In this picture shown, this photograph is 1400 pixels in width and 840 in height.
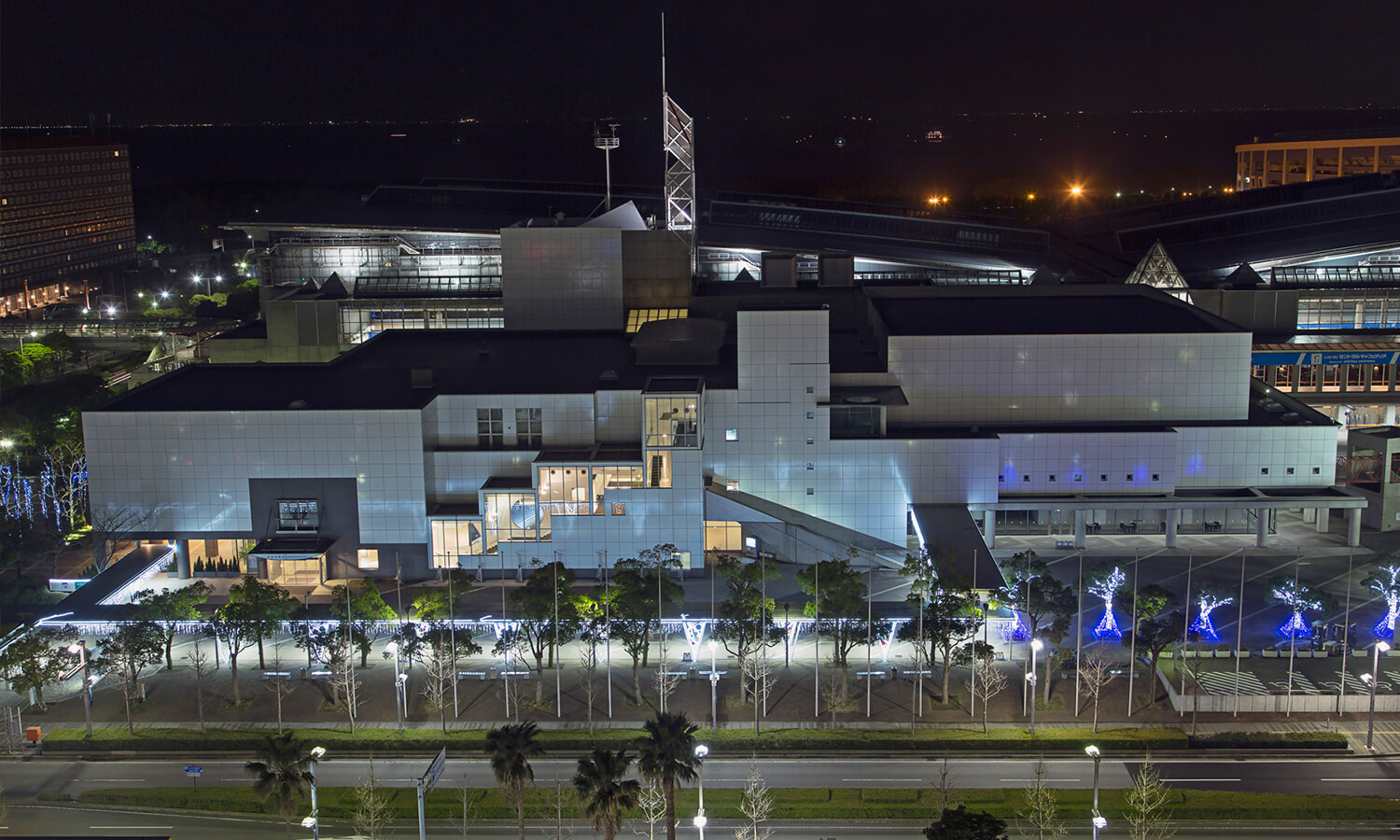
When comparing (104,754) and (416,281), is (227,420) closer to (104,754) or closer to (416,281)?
(104,754)

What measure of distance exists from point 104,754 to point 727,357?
1742 inches

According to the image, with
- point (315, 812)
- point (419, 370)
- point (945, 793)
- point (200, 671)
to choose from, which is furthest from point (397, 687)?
point (419, 370)

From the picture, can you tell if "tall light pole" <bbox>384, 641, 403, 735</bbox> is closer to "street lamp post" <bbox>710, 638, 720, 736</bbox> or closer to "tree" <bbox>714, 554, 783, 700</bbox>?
"street lamp post" <bbox>710, 638, 720, 736</bbox>

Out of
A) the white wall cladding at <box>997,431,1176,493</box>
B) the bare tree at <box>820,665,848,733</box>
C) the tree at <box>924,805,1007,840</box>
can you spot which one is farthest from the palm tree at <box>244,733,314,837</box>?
the white wall cladding at <box>997,431,1176,493</box>

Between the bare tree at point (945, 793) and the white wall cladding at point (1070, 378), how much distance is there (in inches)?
1293

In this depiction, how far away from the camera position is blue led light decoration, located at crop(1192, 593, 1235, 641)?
60.2 meters

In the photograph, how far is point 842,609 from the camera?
5828cm

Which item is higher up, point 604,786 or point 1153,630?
point 1153,630

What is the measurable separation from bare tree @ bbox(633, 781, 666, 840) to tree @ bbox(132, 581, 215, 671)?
27891 mm

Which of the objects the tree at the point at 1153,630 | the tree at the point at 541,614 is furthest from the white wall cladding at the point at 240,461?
the tree at the point at 1153,630

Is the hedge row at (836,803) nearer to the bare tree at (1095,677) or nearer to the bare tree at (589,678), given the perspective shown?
the bare tree at (589,678)

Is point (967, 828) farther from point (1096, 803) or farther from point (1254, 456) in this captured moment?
point (1254, 456)

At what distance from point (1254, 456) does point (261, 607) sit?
199 ft

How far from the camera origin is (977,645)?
54969 mm
